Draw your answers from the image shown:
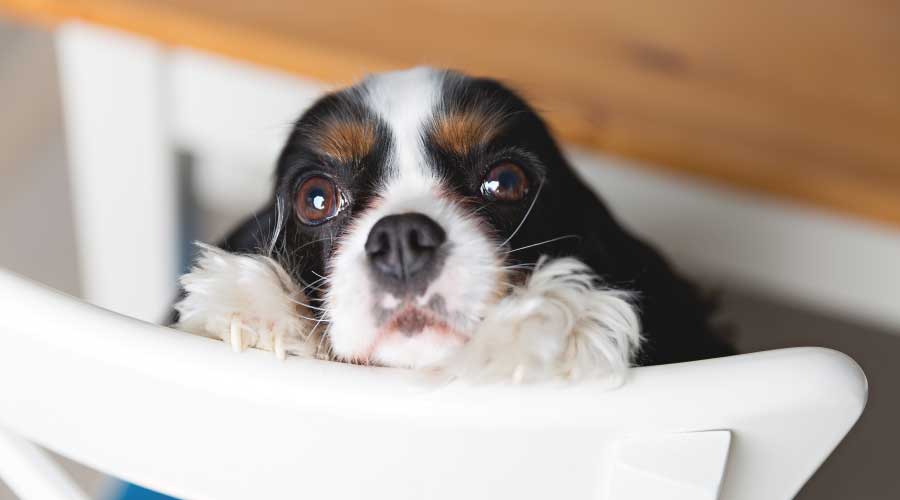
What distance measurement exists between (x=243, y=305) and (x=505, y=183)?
23 centimetres

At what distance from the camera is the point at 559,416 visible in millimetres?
444

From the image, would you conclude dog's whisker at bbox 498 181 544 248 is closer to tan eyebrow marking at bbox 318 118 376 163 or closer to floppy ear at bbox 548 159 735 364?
floppy ear at bbox 548 159 735 364

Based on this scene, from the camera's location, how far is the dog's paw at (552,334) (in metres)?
0.53

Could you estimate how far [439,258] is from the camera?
64 centimetres

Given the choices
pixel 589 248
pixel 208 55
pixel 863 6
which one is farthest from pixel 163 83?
pixel 863 6

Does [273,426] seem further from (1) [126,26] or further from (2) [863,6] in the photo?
(2) [863,6]

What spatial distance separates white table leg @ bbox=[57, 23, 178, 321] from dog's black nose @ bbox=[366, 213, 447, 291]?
0.51 metres

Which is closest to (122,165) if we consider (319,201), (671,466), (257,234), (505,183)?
(257,234)

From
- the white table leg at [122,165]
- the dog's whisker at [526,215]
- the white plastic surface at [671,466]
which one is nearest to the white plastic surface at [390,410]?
the white plastic surface at [671,466]

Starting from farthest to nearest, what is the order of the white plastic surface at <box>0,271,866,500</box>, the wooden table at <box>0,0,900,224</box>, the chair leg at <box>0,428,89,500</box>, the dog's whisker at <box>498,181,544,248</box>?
the wooden table at <box>0,0,900,224</box>
the dog's whisker at <box>498,181,544,248</box>
the chair leg at <box>0,428,89,500</box>
the white plastic surface at <box>0,271,866,500</box>

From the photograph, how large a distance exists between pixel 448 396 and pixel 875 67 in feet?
2.69

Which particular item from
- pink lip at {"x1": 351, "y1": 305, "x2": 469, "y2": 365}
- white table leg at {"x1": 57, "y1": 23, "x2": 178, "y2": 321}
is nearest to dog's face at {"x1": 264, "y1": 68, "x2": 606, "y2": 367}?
pink lip at {"x1": 351, "y1": 305, "x2": 469, "y2": 365}

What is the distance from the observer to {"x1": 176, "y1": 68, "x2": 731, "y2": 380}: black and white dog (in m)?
0.62

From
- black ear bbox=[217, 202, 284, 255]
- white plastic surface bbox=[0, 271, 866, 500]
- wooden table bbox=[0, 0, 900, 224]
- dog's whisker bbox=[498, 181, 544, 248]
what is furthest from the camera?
wooden table bbox=[0, 0, 900, 224]
